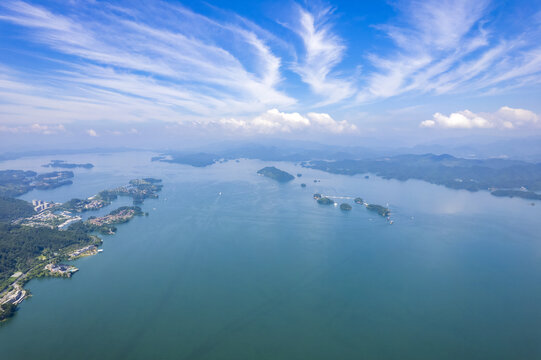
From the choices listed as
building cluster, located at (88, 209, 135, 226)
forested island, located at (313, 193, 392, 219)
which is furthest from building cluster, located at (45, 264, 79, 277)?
forested island, located at (313, 193, 392, 219)

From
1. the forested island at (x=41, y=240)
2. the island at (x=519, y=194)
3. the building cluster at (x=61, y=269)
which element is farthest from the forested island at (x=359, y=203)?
the building cluster at (x=61, y=269)

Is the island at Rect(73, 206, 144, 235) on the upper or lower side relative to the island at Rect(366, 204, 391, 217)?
lower

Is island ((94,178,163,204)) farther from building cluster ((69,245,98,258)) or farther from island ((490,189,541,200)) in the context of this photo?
island ((490,189,541,200))

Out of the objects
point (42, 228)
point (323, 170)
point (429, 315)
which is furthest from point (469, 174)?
point (42, 228)

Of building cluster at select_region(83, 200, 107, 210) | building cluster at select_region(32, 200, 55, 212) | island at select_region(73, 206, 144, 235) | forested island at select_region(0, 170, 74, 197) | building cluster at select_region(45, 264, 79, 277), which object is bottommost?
forested island at select_region(0, 170, 74, 197)

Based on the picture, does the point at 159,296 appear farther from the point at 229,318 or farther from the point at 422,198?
the point at 422,198

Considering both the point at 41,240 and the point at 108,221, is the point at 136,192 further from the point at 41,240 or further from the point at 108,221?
the point at 41,240

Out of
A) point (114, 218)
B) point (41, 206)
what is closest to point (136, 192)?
point (41, 206)

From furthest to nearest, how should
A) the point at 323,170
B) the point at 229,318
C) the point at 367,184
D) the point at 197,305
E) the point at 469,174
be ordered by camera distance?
the point at 323,170 → the point at 469,174 → the point at 367,184 → the point at 197,305 → the point at 229,318
